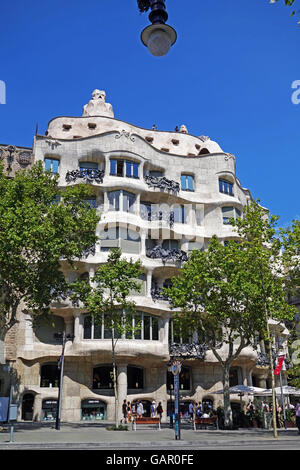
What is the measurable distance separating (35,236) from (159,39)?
20032 mm

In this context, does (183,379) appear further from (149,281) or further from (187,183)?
(187,183)

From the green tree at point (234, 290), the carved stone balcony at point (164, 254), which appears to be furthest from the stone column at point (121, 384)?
the carved stone balcony at point (164, 254)

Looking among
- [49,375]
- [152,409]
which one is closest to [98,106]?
[49,375]

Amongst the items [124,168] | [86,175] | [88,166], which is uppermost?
[88,166]

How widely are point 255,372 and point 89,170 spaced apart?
2301cm

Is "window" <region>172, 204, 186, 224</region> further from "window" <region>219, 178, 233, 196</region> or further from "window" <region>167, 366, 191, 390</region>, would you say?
"window" <region>167, 366, 191, 390</region>

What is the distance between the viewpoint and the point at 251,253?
23531mm

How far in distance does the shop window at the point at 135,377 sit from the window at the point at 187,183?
15829mm

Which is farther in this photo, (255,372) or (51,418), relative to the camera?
(255,372)

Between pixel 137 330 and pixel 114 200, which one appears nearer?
pixel 137 330

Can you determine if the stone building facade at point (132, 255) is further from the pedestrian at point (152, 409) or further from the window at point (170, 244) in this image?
the pedestrian at point (152, 409)

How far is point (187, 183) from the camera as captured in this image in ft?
136

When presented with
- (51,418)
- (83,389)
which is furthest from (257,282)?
(51,418)

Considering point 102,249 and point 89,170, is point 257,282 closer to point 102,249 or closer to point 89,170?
point 102,249
